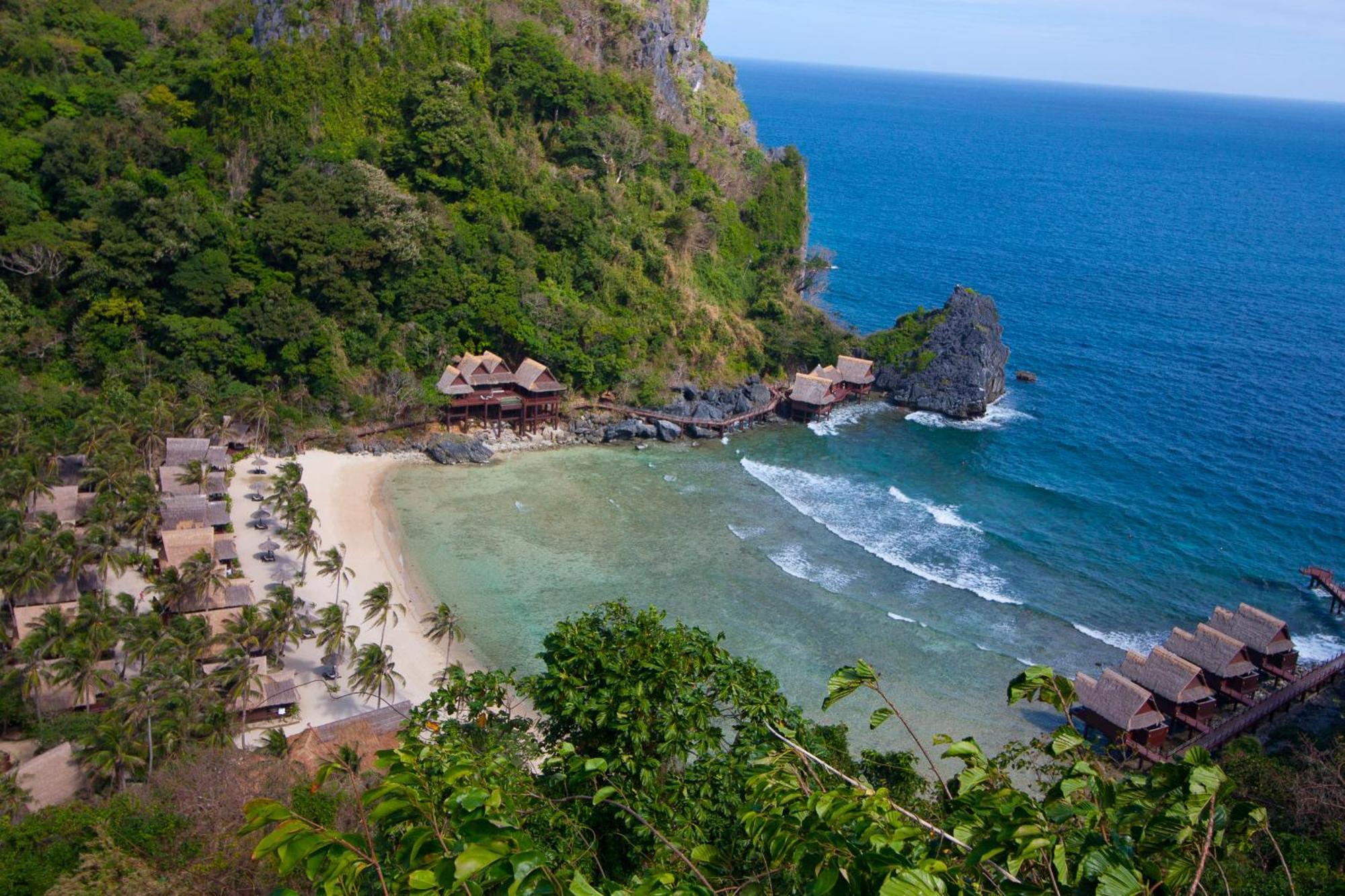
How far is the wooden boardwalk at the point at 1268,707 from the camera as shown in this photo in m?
23.6

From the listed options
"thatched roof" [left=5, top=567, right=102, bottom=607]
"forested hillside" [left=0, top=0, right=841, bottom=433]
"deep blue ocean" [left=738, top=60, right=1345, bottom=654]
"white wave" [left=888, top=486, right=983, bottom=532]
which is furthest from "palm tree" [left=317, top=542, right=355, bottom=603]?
"white wave" [left=888, top=486, right=983, bottom=532]

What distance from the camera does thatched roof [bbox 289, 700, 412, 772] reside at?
1978 cm

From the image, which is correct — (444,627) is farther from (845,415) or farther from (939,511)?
(845,415)

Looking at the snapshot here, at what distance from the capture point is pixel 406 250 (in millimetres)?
38656

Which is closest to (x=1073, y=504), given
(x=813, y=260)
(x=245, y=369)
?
(x=813, y=260)

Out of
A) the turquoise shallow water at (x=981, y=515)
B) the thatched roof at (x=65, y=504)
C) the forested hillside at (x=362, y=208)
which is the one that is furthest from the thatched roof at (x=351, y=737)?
the forested hillside at (x=362, y=208)

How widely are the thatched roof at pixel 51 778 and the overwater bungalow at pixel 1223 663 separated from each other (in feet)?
84.3

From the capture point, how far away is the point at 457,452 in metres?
36.9

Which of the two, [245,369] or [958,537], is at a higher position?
[245,369]

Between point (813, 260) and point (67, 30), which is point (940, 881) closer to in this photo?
point (813, 260)

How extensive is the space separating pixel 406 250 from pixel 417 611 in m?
17.2

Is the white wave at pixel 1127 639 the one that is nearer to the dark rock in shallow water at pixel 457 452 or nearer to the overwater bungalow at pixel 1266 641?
the overwater bungalow at pixel 1266 641

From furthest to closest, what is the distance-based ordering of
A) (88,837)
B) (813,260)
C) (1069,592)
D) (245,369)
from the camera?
(813,260), (245,369), (1069,592), (88,837)

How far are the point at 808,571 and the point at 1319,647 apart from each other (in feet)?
48.2
